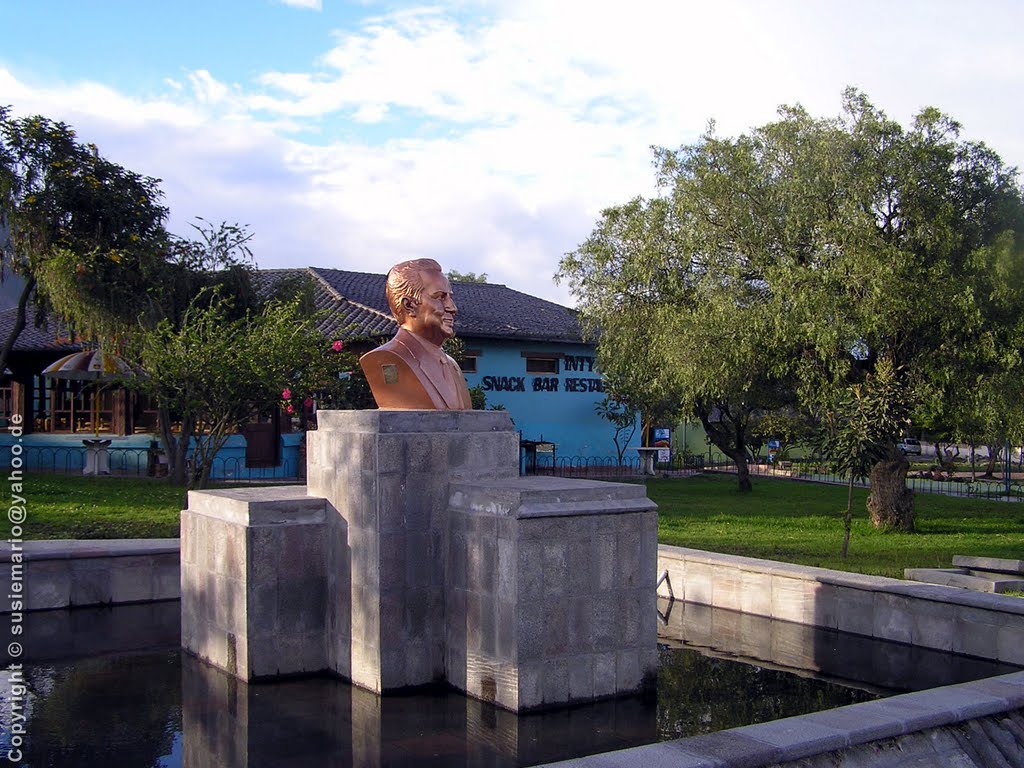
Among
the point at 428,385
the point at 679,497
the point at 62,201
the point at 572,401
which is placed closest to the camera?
the point at 428,385

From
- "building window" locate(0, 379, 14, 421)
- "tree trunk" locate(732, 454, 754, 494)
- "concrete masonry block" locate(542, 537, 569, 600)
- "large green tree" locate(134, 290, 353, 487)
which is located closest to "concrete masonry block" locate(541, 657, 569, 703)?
"concrete masonry block" locate(542, 537, 569, 600)

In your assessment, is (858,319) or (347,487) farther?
(858,319)

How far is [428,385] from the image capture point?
808cm

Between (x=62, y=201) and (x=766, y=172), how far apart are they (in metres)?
12.6

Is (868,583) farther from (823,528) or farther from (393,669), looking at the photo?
(823,528)

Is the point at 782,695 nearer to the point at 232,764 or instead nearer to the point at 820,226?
the point at 232,764

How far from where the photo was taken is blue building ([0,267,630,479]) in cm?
2491

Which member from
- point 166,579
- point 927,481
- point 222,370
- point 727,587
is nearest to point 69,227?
point 222,370

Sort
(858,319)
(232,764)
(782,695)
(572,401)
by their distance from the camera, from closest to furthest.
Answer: (232,764), (782,695), (858,319), (572,401)

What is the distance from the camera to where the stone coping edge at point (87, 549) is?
9.67 metres

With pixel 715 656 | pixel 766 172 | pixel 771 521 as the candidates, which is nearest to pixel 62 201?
→ pixel 766 172

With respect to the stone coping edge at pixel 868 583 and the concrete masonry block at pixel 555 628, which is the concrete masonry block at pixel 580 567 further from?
the stone coping edge at pixel 868 583

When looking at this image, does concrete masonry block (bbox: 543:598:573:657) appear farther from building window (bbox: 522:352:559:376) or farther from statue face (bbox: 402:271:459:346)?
building window (bbox: 522:352:559:376)

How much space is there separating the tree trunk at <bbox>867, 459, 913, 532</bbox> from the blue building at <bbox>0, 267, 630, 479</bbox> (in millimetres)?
7888
